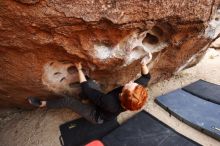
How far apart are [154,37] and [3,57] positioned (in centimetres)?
126

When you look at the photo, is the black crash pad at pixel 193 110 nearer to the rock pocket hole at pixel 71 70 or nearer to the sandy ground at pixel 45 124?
the sandy ground at pixel 45 124

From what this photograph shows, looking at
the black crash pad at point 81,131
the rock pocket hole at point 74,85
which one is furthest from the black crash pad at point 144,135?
the rock pocket hole at point 74,85

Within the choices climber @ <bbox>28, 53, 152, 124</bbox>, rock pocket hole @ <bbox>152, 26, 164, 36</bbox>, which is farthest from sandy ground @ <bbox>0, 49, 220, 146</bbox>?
rock pocket hole @ <bbox>152, 26, 164, 36</bbox>

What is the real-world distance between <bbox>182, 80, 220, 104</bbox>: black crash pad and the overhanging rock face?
2.63ft

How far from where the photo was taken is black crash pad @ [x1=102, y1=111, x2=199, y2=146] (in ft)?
8.64

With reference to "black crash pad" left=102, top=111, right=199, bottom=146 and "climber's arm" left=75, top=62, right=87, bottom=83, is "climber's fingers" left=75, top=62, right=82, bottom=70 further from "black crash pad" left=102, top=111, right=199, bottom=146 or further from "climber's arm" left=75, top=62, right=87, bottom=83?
"black crash pad" left=102, top=111, right=199, bottom=146

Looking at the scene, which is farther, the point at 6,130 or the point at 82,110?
the point at 6,130

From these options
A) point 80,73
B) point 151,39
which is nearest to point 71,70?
point 80,73

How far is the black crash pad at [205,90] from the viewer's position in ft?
10.6

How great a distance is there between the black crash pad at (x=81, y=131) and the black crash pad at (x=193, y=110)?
2.22 ft

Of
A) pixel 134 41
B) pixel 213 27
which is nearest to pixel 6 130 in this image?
pixel 134 41

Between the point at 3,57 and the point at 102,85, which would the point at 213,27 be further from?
the point at 3,57

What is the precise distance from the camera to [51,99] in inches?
103

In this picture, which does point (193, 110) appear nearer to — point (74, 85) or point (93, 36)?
point (74, 85)
